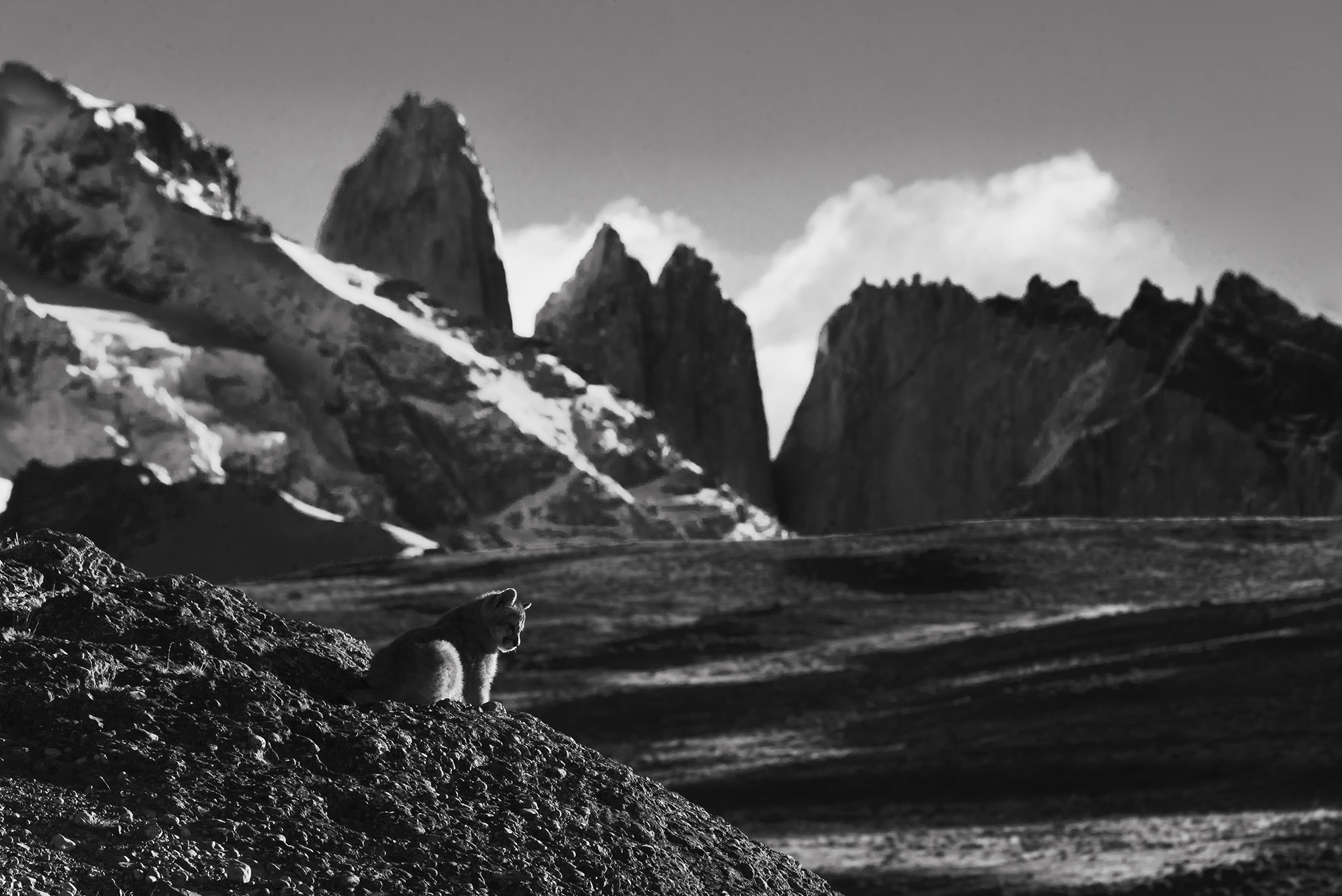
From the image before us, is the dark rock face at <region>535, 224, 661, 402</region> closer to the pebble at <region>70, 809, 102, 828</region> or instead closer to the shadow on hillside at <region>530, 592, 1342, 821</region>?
the shadow on hillside at <region>530, 592, 1342, 821</region>

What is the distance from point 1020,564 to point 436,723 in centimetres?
7225

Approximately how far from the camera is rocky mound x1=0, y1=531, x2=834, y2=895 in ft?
28.8

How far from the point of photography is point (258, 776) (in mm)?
9594

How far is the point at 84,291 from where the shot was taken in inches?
5714

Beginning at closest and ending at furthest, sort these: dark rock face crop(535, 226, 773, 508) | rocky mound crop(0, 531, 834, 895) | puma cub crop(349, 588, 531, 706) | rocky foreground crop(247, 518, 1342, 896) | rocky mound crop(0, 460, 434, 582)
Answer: rocky mound crop(0, 531, 834, 895), puma cub crop(349, 588, 531, 706), rocky foreground crop(247, 518, 1342, 896), rocky mound crop(0, 460, 434, 582), dark rock face crop(535, 226, 773, 508)

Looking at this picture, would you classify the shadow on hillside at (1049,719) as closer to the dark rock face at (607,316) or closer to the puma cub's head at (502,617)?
the puma cub's head at (502,617)

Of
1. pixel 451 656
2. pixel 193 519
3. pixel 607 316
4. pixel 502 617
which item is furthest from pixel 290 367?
pixel 451 656

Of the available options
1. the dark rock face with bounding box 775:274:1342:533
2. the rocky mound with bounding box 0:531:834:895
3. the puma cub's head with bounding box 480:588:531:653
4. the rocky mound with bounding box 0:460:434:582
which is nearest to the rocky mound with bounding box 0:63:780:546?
the rocky mound with bounding box 0:460:434:582

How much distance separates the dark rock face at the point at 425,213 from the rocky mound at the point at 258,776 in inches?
6181

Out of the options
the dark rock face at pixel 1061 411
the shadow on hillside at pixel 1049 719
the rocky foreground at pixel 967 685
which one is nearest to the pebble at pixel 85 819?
the rocky foreground at pixel 967 685

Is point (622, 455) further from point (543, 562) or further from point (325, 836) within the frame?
point (325, 836)

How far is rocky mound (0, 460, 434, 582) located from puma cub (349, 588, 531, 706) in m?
110

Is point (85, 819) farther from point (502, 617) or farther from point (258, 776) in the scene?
point (502, 617)

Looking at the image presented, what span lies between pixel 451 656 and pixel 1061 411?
160m
